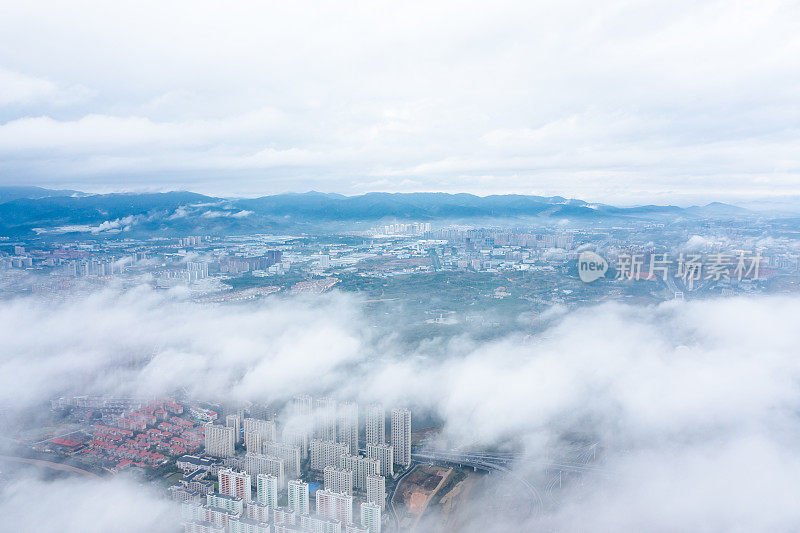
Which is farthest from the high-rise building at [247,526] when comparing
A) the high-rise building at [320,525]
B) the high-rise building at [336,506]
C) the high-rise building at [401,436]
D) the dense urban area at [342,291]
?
the high-rise building at [401,436]

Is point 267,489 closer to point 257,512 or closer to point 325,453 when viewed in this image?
point 257,512

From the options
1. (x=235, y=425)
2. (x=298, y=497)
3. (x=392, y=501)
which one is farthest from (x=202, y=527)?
(x=235, y=425)

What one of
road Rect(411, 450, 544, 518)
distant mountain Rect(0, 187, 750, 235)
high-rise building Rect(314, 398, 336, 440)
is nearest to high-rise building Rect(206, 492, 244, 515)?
high-rise building Rect(314, 398, 336, 440)

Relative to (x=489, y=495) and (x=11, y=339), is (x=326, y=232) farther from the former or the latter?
(x=489, y=495)

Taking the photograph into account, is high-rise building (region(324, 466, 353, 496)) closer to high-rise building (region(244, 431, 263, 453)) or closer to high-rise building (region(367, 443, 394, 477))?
high-rise building (region(367, 443, 394, 477))

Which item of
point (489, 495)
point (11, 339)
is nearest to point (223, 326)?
point (11, 339)

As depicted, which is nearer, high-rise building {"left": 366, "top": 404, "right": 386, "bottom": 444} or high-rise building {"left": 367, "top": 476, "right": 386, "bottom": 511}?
high-rise building {"left": 367, "top": 476, "right": 386, "bottom": 511}

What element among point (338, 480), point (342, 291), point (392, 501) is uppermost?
point (342, 291)
